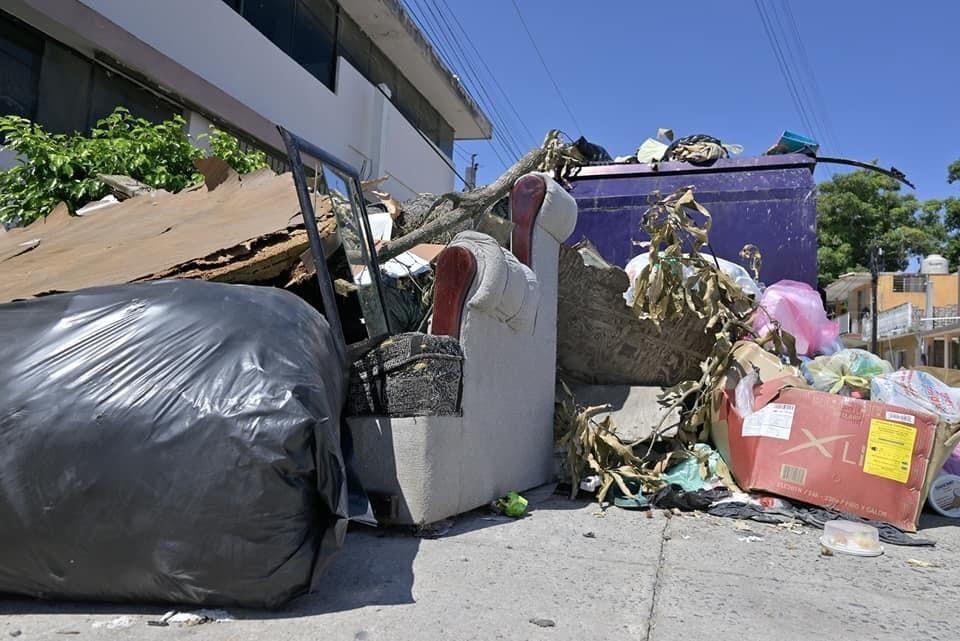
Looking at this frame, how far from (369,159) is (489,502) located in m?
9.55

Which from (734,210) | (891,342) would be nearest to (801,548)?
(734,210)

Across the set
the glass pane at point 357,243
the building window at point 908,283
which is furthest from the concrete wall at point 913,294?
the glass pane at point 357,243

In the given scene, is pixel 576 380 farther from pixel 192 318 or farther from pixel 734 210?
pixel 192 318

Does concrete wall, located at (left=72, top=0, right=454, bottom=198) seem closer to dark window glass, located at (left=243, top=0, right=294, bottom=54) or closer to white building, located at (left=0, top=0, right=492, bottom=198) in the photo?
white building, located at (left=0, top=0, right=492, bottom=198)

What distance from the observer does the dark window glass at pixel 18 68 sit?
555cm

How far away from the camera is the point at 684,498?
11.1ft

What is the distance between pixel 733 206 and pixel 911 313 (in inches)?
1143

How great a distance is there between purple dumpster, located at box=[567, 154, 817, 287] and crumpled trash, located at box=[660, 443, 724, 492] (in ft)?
6.34

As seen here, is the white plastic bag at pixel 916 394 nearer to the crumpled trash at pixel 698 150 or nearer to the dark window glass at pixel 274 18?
the crumpled trash at pixel 698 150

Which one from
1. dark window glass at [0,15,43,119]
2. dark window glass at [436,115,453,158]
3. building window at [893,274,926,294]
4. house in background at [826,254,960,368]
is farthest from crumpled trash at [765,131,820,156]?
building window at [893,274,926,294]

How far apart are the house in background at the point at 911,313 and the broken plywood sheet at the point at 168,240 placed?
28.0 m

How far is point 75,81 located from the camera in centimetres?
623

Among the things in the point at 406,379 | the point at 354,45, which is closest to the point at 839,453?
the point at 406,379

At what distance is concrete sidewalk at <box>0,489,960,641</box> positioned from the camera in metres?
1.77
